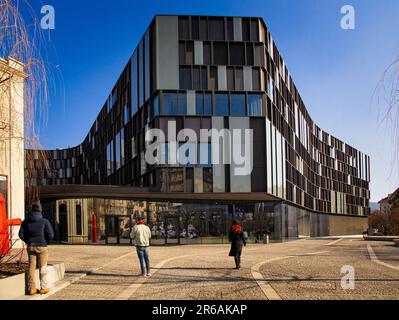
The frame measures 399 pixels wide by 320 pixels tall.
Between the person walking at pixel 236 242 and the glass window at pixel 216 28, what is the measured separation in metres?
24.4

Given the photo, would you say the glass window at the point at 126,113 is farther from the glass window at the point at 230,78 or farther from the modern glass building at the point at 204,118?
the glass window at the point at 230,78

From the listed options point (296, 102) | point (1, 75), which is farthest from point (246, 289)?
point (296, 102)

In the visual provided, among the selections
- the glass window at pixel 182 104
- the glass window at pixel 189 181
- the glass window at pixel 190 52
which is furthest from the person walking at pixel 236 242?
the glass window at pixel 190 52

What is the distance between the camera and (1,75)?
34.0 feet

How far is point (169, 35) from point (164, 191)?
38.1 ft

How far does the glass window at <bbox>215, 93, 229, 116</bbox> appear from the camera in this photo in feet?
124

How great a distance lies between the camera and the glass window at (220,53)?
38.6 metres

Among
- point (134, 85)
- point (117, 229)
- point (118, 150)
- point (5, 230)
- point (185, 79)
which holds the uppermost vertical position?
point (134, 85)

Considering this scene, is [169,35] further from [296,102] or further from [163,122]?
[296,102]

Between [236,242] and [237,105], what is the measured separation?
74.7ft

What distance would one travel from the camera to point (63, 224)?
3622 centimetres

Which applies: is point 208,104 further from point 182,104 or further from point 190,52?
point 190,52

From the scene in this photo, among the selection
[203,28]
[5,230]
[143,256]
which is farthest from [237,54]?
[5,230]

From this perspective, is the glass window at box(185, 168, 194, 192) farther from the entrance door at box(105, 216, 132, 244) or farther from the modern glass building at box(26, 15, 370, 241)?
the entrance door at box(105, 216, 132, 244)
